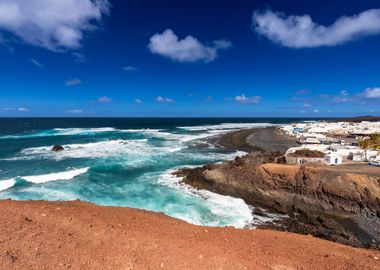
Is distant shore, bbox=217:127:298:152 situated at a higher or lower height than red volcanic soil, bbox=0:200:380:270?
lower

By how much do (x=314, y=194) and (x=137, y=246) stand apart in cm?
1660

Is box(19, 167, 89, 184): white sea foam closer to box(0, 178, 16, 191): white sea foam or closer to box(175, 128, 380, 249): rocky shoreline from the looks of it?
box(0, 178, 16, 191): white sea foam

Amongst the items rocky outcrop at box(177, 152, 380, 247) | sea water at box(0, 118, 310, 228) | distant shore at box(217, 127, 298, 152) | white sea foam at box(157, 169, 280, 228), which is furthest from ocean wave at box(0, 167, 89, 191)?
distant shore at box(217, 127, 298, 152)

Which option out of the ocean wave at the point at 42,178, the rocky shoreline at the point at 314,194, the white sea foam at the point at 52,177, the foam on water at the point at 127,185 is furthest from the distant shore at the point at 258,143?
the ocean wave at the point at 42,178

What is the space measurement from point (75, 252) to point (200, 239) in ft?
12.6

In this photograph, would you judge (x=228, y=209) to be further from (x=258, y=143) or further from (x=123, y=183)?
(x=258, y=143)

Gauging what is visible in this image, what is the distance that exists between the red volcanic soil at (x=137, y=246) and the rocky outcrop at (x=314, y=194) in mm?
8466

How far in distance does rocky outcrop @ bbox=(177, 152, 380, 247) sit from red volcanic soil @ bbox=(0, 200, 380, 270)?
8.47 meters

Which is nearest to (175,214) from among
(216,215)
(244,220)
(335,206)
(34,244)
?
(216,215)

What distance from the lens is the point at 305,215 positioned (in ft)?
61.3

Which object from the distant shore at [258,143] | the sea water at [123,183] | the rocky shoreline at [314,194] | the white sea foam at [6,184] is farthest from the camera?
the distant shore at [258,143]

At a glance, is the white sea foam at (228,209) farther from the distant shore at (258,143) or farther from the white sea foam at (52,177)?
the distant shore at (258,143)

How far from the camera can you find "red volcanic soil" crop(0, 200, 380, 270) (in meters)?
6.99

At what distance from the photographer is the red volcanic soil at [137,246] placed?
6.99 meters
